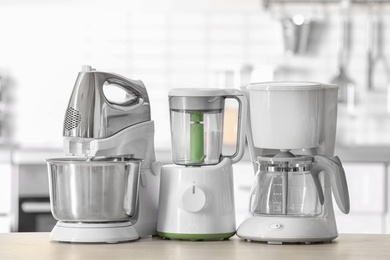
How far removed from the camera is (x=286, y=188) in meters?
1.78

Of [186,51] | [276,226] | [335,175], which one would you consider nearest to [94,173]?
[276,226]

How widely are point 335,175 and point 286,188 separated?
0.34ft

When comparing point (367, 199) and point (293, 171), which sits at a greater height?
point (293, 171)

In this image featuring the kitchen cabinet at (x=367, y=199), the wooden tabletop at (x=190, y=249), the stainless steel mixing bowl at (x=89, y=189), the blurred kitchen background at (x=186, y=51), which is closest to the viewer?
the wooden tabletop at (x=190, y=249)

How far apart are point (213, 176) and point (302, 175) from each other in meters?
0.18

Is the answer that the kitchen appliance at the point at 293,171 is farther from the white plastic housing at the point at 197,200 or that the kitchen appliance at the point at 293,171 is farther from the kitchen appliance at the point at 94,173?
the kitchen appliance at the point at 94,173

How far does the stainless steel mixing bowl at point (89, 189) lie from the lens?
5.64 ft

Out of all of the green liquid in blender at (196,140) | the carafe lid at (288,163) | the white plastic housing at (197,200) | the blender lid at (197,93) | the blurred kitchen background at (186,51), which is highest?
the blurred kitchen background at (186,51)

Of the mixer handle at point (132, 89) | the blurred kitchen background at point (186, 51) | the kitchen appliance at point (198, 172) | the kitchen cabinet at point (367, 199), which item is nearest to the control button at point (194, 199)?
the kitchen appliance at point (198, 172)

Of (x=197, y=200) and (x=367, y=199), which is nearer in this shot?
(x=197, y=200)

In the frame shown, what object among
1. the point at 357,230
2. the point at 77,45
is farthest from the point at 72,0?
the point at 357,230

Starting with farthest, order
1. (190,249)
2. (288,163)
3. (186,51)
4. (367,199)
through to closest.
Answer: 1. (186,51)
2. (367,199)
3. (288,163)
4. (190,249)

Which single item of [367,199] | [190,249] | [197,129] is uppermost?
[197,129]

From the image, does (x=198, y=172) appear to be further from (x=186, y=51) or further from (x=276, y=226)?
(x=186, y=51)
